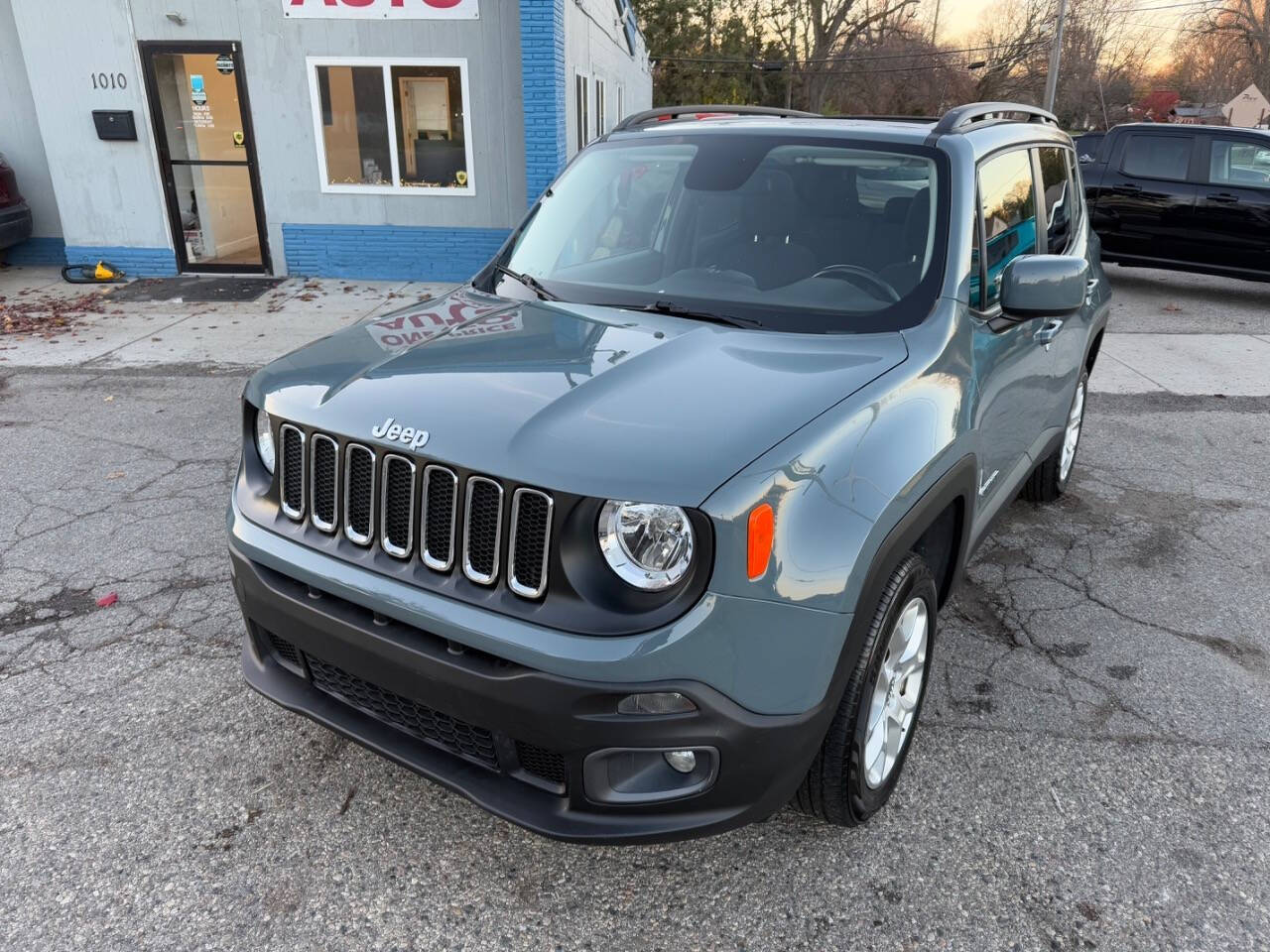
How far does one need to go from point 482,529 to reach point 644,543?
0.38 meters

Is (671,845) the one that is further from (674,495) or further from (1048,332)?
(1048,332)

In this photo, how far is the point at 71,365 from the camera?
24.5 ft

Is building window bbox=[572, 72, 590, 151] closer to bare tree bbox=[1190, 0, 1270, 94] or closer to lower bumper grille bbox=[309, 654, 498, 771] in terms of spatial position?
lower bumper grille bbox=[309, 654, 498, 771]

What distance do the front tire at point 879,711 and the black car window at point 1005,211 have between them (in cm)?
108

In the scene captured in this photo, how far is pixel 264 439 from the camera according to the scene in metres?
2.68

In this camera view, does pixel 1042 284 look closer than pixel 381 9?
Yes

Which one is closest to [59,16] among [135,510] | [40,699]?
→ [135,510]

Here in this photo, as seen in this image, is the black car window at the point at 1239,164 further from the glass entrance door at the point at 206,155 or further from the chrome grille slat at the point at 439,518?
the chrome grille slat at the point at 439,518

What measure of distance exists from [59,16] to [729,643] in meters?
11.4

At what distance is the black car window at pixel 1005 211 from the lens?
3119 mm

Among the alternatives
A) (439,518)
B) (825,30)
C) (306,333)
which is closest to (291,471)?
(439,518)

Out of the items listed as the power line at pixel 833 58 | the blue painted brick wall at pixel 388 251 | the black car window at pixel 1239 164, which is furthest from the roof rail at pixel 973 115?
the power line at pixel 833 58

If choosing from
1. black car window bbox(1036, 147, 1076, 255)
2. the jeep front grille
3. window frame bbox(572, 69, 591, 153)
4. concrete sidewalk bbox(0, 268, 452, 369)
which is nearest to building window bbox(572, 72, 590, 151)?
window frame bbox(572, 69, 591, 153)

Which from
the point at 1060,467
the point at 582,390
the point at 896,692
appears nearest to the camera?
the point at 582,390
